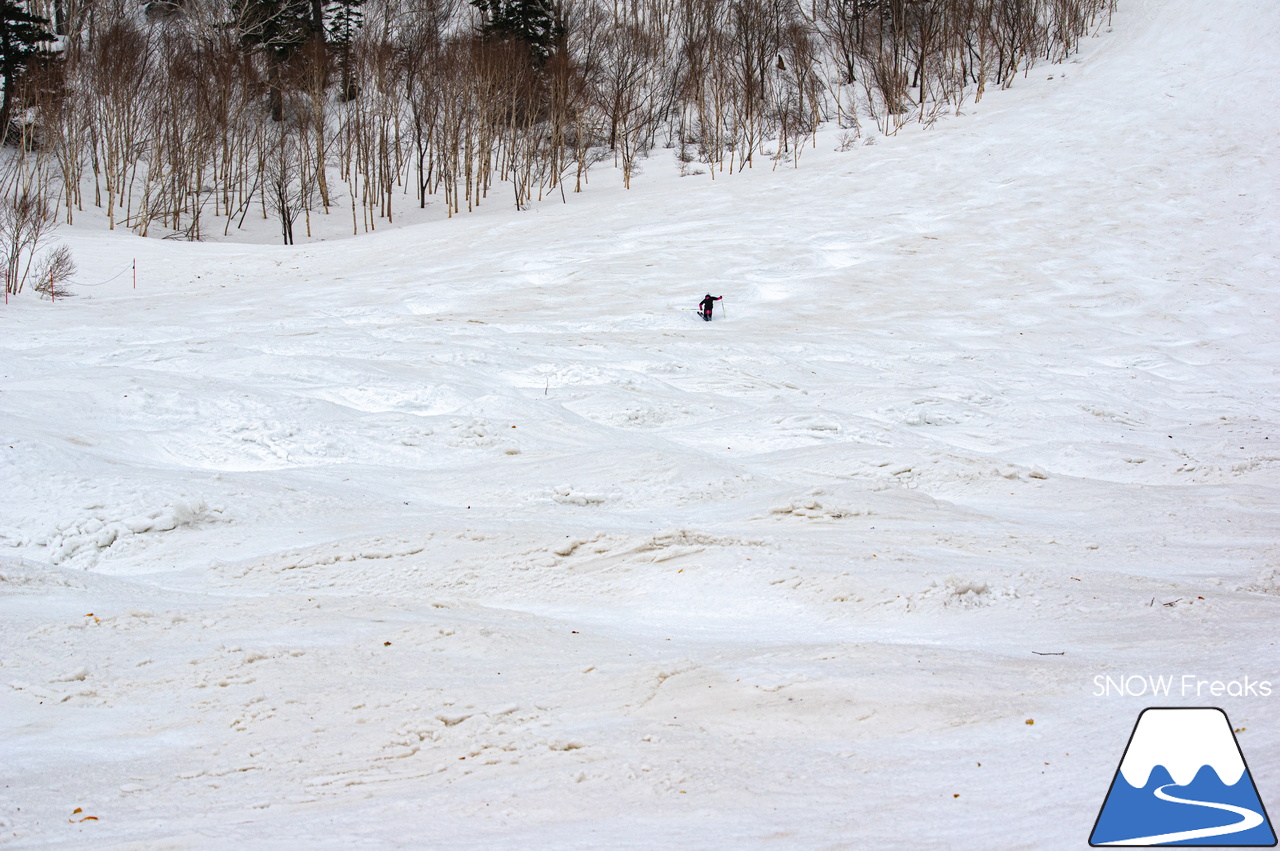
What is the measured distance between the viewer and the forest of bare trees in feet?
83.0

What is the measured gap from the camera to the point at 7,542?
4145 millimetres

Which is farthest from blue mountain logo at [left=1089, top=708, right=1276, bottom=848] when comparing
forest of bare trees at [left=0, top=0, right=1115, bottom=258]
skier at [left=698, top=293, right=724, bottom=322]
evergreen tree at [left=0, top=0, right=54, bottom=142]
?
evergreen tree at [left=0, top=0, right=54, bottom=142]

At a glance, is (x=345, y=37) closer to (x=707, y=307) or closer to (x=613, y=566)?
(x=707, y=307)

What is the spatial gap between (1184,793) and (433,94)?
28.4 metres

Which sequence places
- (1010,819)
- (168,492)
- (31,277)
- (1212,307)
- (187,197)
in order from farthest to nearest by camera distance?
(187,197) → (31,277) → (1212,307) → (168,492) → (1010,819)

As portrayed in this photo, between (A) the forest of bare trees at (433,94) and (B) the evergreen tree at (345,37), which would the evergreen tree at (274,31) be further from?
(B) the evergreen tree at (345,37)

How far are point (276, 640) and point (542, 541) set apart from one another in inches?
57.3

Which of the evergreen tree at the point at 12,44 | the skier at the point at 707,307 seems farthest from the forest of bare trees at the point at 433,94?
the skier at the point at 707,307

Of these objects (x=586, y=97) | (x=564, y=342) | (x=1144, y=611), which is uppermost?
(x=586, y=97)

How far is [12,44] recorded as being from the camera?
1058 inches

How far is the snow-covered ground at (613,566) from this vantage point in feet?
7.39

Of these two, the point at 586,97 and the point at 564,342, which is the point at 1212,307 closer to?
the point at 564,342

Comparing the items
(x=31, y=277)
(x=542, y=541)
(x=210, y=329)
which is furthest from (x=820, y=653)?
(x=31, y=277)

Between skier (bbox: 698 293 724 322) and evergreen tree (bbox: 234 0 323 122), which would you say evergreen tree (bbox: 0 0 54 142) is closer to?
evergreen tree (bbox: 234 0 323 122)
